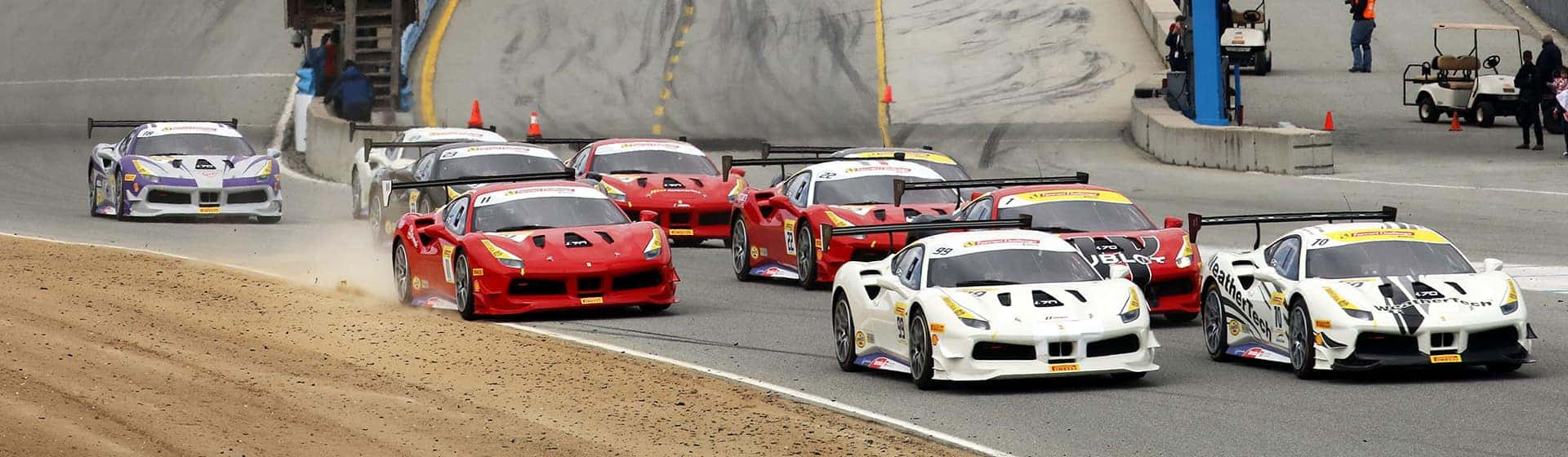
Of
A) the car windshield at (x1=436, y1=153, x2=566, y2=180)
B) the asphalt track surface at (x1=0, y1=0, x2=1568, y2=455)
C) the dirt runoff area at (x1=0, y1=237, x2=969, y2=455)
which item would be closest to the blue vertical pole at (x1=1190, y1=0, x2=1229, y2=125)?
the asphalt track surface at (x1=0, y1=0, x2=1568, y2=455)

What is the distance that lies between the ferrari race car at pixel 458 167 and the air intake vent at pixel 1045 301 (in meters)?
11.8

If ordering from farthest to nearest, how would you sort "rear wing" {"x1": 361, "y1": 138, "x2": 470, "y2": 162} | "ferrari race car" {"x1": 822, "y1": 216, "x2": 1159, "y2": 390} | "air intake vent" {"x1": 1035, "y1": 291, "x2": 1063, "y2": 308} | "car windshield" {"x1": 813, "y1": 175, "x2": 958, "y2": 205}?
"rear wing" {"x1": 361, "y1": 138, "x2": 470, "y2": 162} → "car windshield" {"x1": 813, "y1": 175, "x2": 958, "y2": 205} → "air intake vent" {"x1": 1035, "y1": 291, "x2": 1063, "y2": 308} → "ferrari race car" {"x1": 822, "y1": 216, "x2": 1159, "y2": 390}

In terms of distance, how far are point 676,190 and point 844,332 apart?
9.71 meters

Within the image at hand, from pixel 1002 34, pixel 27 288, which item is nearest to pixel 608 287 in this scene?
pixel 27 288


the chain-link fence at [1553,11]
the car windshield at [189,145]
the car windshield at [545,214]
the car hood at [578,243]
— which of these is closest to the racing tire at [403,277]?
the car windshield at [545,214]

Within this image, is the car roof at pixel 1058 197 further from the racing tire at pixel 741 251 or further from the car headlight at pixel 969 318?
the car headlight at pixel 969 318

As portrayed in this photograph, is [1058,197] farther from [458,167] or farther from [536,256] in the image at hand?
[458,167]

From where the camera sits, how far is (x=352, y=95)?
40.0m

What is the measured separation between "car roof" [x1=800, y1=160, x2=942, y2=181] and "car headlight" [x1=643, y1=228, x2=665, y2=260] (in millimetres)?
3392

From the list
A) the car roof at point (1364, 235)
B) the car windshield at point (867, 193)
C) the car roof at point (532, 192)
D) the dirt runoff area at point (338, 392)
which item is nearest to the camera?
the dirt runoff area at point (338, 392)

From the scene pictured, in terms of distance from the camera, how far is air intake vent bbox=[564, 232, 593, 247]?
18.1 m

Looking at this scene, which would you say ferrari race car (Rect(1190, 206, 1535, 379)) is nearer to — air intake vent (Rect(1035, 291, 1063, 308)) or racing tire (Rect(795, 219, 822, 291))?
air intake vent (Rect(1035, 291, 1063, 308))

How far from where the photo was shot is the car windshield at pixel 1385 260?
14461 mm

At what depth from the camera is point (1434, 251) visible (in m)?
14.7
